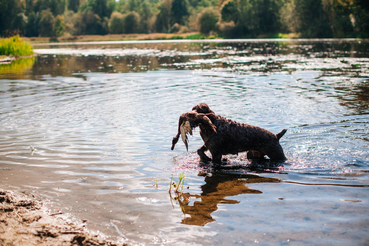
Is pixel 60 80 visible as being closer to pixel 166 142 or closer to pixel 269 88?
pixel 269 88

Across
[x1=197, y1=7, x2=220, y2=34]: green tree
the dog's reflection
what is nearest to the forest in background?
[x1=197, y1=7, x2=220, y2=34]: green tree

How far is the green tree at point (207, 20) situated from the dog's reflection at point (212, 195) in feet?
360

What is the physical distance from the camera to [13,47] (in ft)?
124

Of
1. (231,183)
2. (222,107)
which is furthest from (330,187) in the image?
(222,107)

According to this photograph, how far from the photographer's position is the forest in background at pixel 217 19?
77.3m

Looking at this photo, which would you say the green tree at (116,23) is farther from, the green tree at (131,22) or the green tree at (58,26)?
the green tree at (58,26)

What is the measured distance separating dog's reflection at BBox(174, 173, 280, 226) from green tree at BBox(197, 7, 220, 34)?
110m

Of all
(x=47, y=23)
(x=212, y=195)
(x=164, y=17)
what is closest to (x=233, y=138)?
(x=212, y=195)

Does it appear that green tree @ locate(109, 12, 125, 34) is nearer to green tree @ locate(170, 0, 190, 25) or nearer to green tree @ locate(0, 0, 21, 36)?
green tree @ locate(170, 0, 190, 25)

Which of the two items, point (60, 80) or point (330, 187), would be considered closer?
point (330, 187)

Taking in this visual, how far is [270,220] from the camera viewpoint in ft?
16.4

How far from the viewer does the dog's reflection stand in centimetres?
520

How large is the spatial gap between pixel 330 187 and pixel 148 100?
389 inches

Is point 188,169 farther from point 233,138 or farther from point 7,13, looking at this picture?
point 7,13
